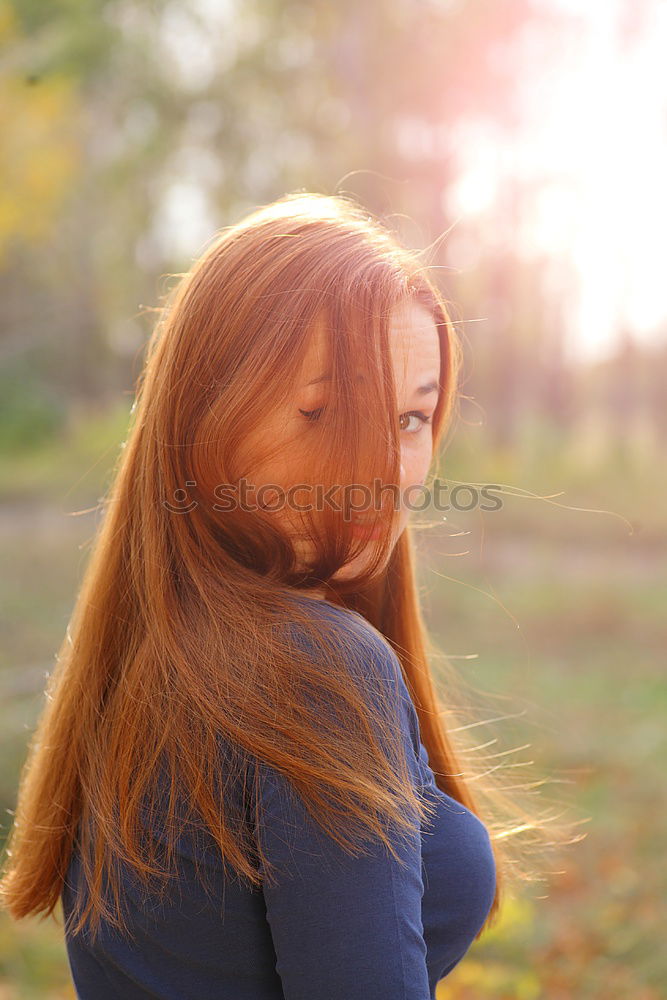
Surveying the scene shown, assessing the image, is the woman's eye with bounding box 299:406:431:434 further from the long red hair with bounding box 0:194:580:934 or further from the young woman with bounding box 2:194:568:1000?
the long red hair with bounding box 0:194:580:934

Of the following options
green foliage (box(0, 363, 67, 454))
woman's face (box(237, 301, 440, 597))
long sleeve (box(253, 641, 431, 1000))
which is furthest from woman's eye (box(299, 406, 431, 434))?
green foliage (box(0, 363, 67, 454))

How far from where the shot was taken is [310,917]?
99 cm

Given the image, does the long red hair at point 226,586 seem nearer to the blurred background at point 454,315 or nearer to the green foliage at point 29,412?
the blurred background at point 454,315

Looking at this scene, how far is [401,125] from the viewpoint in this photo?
7.32 metres

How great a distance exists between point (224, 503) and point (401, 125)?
6899 millimetres

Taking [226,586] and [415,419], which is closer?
[226,586]

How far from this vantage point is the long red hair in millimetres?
1058

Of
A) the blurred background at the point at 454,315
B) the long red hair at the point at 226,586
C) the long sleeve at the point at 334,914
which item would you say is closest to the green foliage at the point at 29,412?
the blurred background at the point at 454,315

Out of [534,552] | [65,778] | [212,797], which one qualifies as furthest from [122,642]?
[534,552]

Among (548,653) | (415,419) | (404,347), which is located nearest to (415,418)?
(415,419)

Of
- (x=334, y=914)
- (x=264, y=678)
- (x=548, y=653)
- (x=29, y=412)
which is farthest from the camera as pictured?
(x=29, y=412)

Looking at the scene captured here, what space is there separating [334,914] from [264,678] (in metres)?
0.28

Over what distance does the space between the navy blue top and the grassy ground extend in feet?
1.18

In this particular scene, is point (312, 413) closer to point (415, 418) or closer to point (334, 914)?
point (415, 418)
